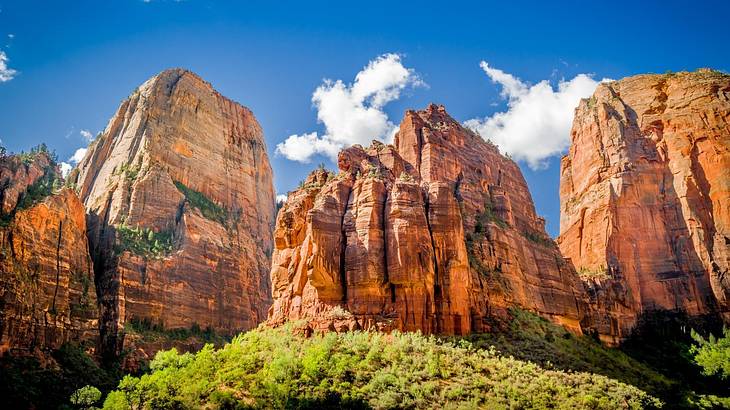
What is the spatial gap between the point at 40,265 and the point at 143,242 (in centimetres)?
2209

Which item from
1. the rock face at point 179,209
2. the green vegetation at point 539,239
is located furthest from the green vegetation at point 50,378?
the green vegetation at point 539,239

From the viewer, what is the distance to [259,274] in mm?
124688

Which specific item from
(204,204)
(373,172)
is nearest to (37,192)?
(204,204)

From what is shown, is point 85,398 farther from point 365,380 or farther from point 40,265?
point 365,380

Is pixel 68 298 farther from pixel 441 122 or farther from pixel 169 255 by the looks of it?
pixel 441 122

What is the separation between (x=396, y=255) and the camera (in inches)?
2056

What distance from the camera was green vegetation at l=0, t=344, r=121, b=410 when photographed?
64812mm

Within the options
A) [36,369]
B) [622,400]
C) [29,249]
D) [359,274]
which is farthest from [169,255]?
[622,400]

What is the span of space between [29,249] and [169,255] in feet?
79.6

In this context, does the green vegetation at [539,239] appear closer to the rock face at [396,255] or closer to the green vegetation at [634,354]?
the rock face at [396,255]

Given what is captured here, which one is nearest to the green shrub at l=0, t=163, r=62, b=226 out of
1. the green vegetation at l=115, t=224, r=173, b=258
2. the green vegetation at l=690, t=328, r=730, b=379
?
the green vegetation at l=115, t=224, r=173, b=258

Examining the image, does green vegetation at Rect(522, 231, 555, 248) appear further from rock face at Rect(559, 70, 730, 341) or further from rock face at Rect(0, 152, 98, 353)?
rock face at Rect(0, 152, 98, 353)

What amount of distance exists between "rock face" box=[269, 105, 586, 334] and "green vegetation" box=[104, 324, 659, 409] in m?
3.06

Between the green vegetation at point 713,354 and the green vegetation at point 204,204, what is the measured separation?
3117 inches
